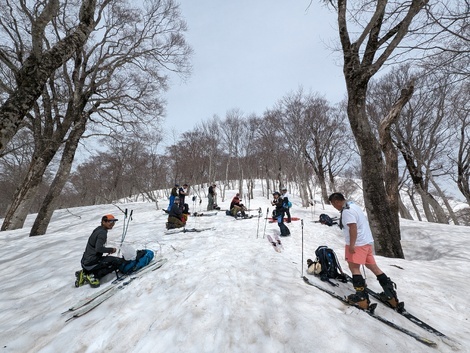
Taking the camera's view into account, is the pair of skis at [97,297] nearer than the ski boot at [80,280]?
Yes

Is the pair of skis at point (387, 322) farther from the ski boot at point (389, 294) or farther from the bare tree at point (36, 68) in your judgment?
the bare tree at point (36, 68)

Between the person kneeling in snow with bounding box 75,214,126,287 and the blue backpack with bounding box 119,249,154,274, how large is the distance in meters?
0.11

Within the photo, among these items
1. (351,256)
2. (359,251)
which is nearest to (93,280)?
(351,256)

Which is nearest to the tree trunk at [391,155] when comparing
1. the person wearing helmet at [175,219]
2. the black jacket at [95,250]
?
the person wearing helmet at [175,219]

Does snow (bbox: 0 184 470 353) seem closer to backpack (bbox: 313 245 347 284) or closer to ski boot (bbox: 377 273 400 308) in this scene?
ski boot (bbox: 377 273 400 308)

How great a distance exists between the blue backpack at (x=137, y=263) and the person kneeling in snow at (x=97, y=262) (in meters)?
0.11

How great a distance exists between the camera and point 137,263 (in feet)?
15.2

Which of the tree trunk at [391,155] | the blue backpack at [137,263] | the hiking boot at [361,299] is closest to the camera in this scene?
the hiking boot at [361,299]

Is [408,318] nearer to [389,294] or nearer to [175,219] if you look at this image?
[389,294]

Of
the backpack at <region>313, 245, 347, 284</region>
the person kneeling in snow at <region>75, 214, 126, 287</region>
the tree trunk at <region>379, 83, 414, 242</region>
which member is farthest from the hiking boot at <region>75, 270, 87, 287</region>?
the tree trunk at <region>379, 83, 414, 242</region>

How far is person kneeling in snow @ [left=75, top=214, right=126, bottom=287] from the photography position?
4210 mm

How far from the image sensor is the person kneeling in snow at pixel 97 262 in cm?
421

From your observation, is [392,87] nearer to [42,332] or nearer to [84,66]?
[84,66]

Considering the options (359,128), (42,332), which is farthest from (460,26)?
(42,332)
